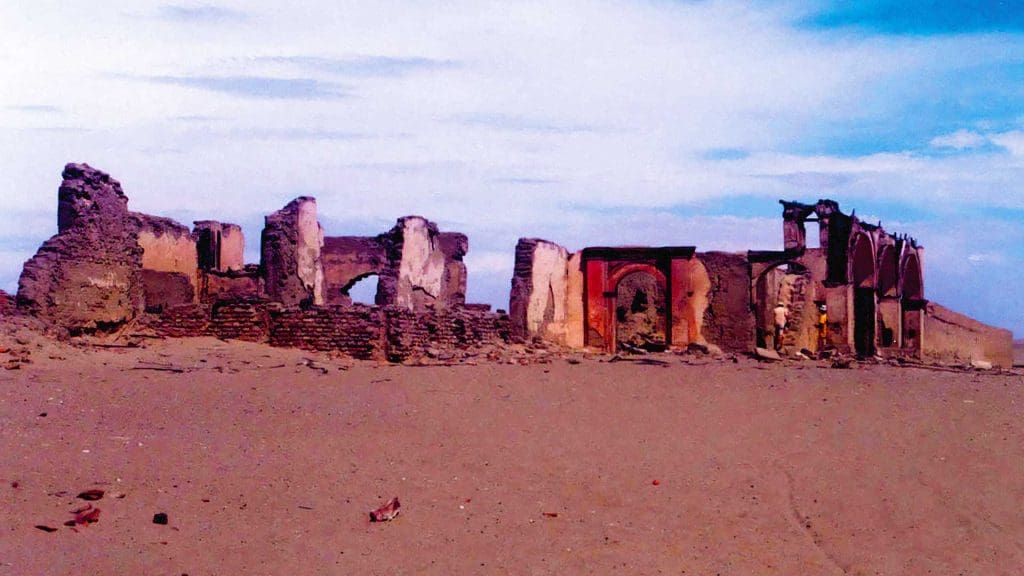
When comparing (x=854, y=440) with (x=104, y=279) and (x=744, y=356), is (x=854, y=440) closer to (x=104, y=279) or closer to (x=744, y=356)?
(x=744, y=356)

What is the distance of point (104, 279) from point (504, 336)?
6974 millimetres

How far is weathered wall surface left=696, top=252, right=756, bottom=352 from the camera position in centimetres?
2305

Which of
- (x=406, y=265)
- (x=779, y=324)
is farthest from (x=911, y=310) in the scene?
(x=406, y=265)

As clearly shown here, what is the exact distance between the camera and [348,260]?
1068 inches

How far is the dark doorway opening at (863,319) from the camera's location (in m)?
29.3

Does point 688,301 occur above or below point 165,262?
below

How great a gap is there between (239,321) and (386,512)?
8813 millimetres

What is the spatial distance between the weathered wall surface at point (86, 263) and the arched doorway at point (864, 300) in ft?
68.2

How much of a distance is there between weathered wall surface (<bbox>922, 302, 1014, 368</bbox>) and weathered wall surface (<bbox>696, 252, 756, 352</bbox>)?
11636 millimetres

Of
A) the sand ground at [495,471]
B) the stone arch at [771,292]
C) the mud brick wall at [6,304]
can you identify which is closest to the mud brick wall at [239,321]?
the sand ground at [495,471]

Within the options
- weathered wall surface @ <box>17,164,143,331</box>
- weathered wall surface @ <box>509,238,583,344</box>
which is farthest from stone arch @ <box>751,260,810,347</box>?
weathered wall surface @ <box>17,164,143,331</box>

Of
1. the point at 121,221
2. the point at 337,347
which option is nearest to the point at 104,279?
the point at 121,221

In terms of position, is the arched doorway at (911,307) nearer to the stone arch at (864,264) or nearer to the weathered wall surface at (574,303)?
the stone arch at (864,264)

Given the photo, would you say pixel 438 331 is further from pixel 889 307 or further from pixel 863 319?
pixel 889 307
